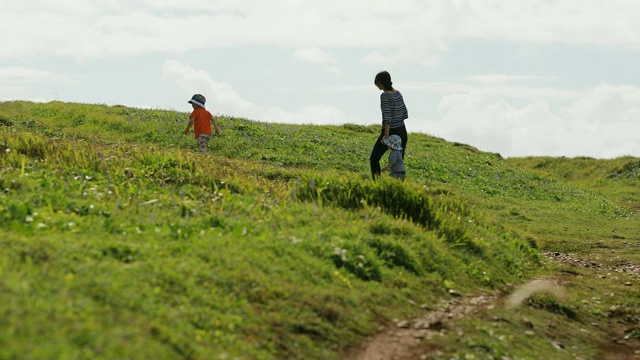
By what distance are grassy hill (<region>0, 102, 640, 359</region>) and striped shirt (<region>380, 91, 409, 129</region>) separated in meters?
2.46

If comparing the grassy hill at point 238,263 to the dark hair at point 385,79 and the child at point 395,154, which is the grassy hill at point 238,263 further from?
the dark hair at point 385,79

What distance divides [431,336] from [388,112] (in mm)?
9239

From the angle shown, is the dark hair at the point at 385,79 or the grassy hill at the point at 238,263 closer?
the grassy hill at the point at 238,263

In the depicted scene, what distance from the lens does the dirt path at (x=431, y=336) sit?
8.70m

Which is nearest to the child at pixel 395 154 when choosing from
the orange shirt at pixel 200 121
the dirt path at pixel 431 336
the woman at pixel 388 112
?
the woman at pixel 388 112

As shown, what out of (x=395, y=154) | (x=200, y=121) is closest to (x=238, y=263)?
(x=395, y=154)

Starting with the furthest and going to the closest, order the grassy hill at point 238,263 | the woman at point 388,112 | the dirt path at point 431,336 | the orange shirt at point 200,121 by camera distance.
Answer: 1. the orange shirt at point 200,121
2. the woman at point 388,112
3. the dirt path at point 431,336
4. the grassy hill at point 238,263

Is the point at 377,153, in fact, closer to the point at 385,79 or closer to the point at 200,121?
the point at 385,79

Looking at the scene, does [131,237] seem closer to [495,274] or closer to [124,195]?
[124,195]

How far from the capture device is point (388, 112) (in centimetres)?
1783

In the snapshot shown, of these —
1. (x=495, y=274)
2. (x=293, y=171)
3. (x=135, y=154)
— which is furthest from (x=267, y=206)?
(x=293, y=171)

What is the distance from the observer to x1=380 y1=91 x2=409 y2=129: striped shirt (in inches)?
699

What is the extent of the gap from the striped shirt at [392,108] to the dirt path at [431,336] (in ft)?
21.8

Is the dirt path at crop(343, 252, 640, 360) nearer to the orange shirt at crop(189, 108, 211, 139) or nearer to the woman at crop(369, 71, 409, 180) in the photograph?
the woman at crop(369, 71, 409, 180)
